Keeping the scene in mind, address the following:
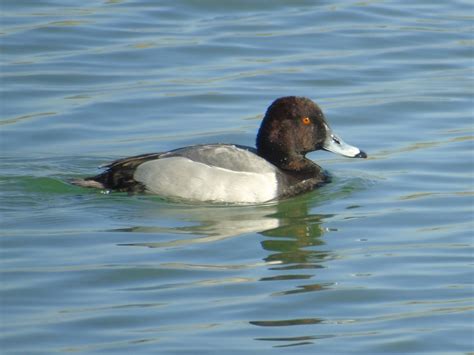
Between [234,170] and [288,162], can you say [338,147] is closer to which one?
[288,162]

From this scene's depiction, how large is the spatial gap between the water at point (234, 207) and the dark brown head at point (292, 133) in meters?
0.42

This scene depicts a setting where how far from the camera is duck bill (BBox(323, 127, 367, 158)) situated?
12.1m

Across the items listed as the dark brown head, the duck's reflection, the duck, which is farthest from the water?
the dark brown head

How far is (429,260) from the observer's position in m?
9.55

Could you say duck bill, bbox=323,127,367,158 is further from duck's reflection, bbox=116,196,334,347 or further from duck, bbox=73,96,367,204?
duck's reflection, bbox=116,196,334,347

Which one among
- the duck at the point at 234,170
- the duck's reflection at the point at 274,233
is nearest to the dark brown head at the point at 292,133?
the duck at the point at 234,170

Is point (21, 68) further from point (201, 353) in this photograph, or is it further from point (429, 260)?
point (201, 353)

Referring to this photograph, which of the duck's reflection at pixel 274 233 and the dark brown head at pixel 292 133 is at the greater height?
the dark brown head at pixel 292 133

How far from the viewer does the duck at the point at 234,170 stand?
11.4m

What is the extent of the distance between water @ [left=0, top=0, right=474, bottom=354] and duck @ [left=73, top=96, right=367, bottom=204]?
0.47 ft

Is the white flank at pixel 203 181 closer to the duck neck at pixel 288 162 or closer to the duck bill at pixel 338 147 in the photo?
the duck neck at pixel 288 162

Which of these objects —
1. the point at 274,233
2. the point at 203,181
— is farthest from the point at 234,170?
the point at 274,233

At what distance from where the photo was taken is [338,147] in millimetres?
12141

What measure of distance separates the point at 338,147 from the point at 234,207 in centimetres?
140
